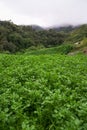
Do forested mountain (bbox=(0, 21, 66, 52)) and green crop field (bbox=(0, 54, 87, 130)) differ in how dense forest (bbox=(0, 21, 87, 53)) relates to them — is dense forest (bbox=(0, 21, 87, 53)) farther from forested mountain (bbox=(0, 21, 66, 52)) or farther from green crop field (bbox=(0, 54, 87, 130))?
green crop field (bbox=(0, 54, 87, 130))

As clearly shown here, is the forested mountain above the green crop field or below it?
below

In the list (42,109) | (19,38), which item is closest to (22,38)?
(19,38)

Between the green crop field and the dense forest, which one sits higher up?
the green crop field

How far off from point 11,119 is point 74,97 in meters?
2.15

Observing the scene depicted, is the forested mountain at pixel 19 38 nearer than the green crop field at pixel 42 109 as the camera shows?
No

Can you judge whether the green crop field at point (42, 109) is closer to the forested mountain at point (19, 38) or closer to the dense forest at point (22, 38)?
the dense forest at point (22, 38)

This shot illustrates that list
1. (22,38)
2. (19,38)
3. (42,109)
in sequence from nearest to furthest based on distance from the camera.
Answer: (42,109) < (19,38) < (22,38)

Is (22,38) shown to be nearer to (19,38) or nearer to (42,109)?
(19,38)

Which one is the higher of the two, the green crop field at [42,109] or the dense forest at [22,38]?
the green crop field at [42,109]

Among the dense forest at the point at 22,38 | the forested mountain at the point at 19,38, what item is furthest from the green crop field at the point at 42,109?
the forested mountain at the point at 19,38

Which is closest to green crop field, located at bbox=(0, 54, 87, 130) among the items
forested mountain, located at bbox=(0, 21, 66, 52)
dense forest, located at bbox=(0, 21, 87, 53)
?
dense forest, located at bbox=(0, 21, 87, 53)

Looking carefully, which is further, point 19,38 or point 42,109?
point 19,38

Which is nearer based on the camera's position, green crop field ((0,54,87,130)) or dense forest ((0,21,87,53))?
green crop field ((0,54,87,130))

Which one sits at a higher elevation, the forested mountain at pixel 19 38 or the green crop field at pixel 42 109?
the green crop field at pixel 42 109
